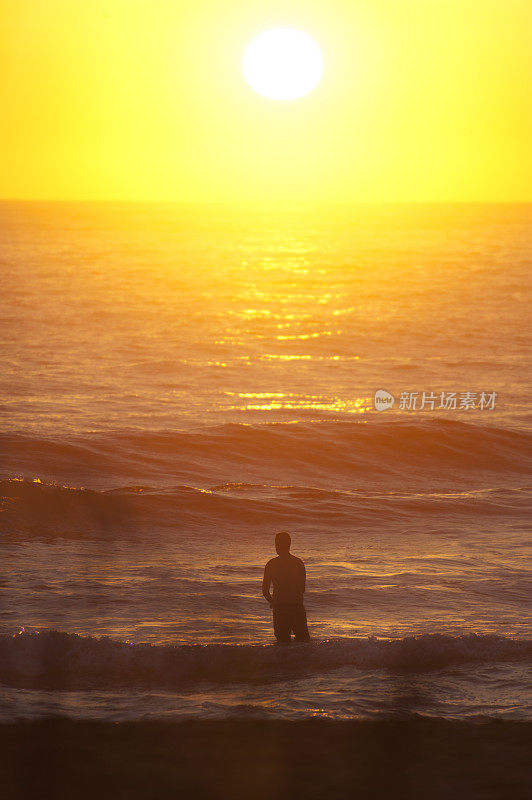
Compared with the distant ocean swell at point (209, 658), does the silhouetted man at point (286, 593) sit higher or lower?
higher

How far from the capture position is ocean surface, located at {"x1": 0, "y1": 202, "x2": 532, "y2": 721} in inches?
373

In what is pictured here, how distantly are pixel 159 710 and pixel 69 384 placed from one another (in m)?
25.6

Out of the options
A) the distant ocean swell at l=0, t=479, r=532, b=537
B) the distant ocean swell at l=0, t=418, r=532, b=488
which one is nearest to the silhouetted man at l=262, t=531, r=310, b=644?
the distant ocean swell at l=0, t=479, r=532, b=537

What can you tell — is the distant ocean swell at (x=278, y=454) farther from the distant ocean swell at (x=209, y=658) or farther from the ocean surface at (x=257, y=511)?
the distant ocean swell at (x=209, y=658)

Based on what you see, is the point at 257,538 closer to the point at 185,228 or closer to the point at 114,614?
the point at 114,614

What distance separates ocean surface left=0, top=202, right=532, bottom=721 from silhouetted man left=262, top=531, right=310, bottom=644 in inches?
11.8

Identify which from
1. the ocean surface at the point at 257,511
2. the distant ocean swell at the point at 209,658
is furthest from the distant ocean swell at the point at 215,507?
the distant ocean swell at the point at 209,658

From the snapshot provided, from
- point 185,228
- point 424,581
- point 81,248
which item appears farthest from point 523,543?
point 185,228

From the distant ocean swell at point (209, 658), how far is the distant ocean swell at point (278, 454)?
36.4 ft

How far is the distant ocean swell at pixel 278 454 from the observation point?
2220 centimetres

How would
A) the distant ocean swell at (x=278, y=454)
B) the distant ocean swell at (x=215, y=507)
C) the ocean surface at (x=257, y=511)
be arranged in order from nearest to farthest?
1. the ocean surface at (x=257, y=511)
2. the distant ocean swell at (x=215, y=507)
3. the distant ocean swell at (x=278, y=454)

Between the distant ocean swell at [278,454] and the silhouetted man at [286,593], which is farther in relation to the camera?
the distant ocean swell at [278,454]

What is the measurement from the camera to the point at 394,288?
78.2 m

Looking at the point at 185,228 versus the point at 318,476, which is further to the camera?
the point at 185,228
